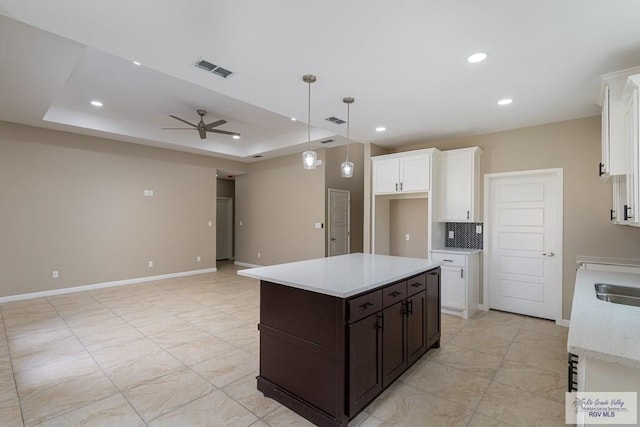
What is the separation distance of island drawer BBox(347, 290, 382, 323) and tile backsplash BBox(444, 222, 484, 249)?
3.14 meters

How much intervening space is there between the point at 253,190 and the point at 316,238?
2533 mm

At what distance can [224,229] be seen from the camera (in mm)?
9602

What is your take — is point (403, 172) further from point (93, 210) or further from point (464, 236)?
point (93, 210)

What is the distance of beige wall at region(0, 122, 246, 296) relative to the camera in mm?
4992

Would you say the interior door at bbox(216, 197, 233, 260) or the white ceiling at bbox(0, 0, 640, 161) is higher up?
the white ceiling at bbox(0, 0, 640, 161)

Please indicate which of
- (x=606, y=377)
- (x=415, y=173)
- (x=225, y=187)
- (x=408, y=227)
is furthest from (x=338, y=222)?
(x=606, y=377)

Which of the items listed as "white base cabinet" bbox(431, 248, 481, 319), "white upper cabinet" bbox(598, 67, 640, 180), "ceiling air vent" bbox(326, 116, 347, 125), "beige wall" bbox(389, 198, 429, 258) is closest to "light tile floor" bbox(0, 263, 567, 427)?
"white base cabinet" bbox(431, 248, 481, 319)

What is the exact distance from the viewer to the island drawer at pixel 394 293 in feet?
7.80

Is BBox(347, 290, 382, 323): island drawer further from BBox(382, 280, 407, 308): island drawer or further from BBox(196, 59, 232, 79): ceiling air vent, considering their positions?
BBox(196, 59, 232, 79): ceiling air vent

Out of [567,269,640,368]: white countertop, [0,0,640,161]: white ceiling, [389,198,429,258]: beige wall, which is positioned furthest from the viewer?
[389,198,429,258]: beige wall

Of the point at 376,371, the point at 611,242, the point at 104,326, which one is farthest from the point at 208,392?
the point at 611,242

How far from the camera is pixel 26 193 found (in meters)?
5.06

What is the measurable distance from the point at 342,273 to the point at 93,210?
559cm

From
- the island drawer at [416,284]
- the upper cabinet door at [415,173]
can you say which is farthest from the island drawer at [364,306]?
the upper cabinet door at [415,173]
